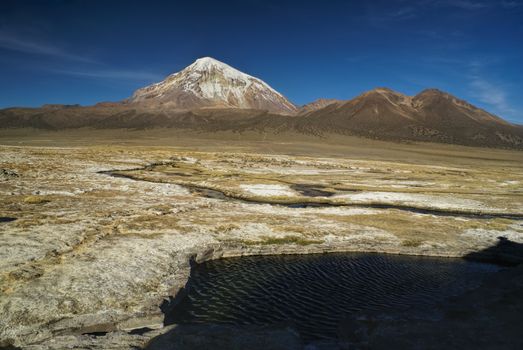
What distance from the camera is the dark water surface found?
64.8 ft

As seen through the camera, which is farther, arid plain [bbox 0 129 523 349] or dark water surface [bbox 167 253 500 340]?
dark water surface [bbox 167 253 500 340]

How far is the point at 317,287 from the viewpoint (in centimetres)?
2427

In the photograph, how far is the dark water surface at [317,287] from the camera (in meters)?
19.8

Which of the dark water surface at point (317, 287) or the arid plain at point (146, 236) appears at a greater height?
the arid plain at point (146, 236)

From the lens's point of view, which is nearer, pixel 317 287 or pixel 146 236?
pixel 317 287

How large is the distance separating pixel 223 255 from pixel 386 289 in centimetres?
1233

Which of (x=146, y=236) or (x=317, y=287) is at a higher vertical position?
(x=146, y=236)

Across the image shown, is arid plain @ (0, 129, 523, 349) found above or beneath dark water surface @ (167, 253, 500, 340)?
above

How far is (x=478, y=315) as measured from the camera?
59.3 ft

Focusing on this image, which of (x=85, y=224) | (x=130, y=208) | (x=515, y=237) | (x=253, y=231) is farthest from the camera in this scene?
(x=130, y=208)

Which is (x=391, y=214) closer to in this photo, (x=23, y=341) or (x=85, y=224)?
(x=85, y=224)

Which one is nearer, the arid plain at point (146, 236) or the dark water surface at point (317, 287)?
the arid plain at point (146, 236)

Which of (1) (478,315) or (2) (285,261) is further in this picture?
(2) (285,261)

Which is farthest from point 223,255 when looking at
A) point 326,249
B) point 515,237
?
point 515,237
